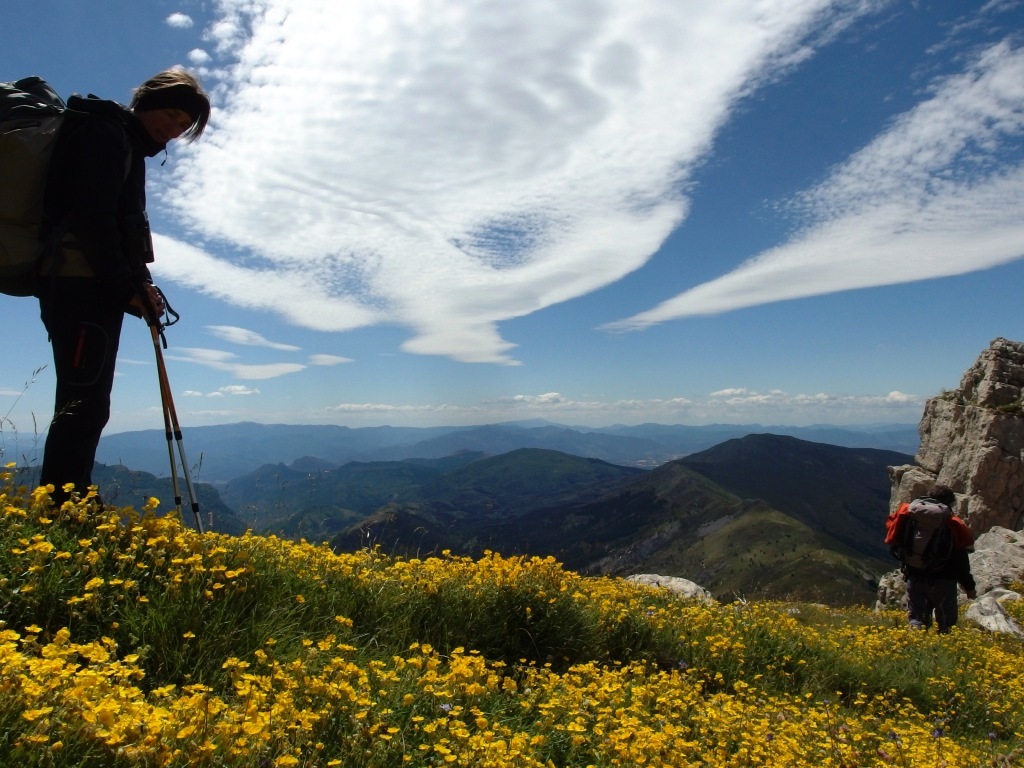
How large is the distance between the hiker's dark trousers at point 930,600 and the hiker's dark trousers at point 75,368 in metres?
15.1

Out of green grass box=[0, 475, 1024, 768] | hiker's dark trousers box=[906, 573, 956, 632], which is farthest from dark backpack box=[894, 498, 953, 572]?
green grass box=[0, 475, 1024, 768]

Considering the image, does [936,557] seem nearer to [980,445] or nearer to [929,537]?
[929,537]

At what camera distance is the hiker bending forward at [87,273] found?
195 inches

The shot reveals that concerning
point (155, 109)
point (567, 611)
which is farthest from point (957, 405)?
point (155, 109)

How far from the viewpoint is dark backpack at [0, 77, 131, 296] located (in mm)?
4738

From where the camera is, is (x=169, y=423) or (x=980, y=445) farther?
(x=980, y=445)

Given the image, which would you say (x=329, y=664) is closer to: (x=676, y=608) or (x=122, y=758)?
(x=122, y=758)

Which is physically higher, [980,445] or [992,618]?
[980,445]

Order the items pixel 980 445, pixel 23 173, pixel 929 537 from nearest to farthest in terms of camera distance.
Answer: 1. pixel 23 173
2. pixel 929 537
3. pixel 980 445

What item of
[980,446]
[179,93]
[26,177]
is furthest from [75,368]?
[980,446]

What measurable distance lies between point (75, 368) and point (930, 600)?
53.3 feet

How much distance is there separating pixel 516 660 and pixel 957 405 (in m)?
66.6

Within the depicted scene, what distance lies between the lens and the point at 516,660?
598 cm

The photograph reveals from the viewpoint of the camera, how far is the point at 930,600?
43.3ft
